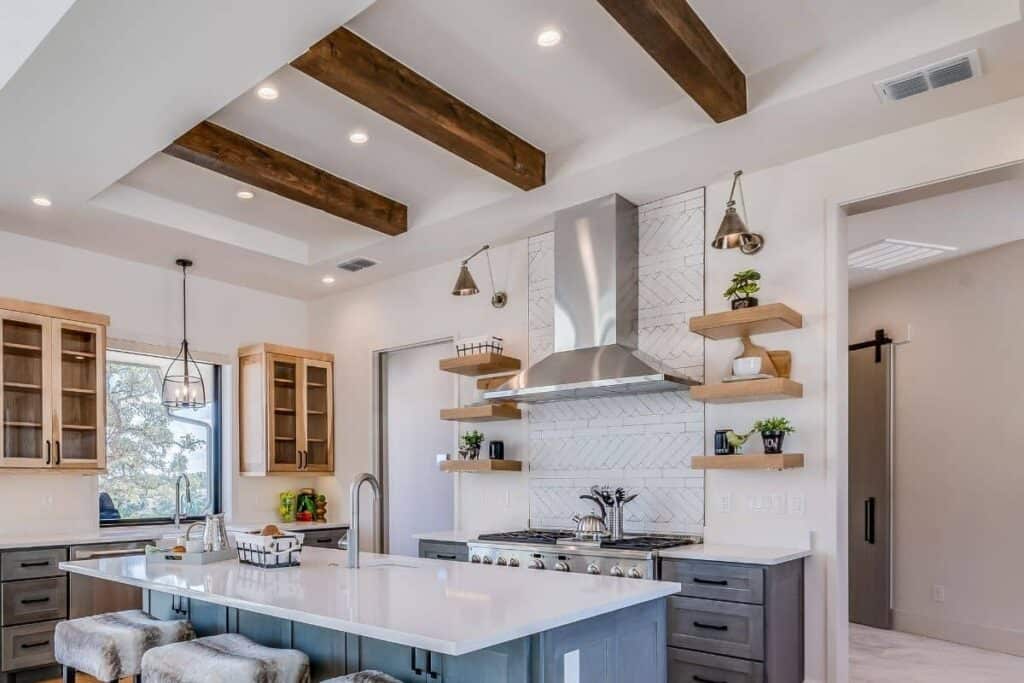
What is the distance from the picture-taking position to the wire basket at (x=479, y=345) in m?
5.23

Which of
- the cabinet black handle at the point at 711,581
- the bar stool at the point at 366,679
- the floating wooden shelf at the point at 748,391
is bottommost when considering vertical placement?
the cabinet black handle at the point at 711,581

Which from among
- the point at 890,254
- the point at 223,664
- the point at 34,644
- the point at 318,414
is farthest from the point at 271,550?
the point at 890,254

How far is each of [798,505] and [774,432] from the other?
1.28ft

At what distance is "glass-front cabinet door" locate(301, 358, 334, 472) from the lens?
20.9 ft

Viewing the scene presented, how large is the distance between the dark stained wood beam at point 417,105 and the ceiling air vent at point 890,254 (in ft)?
8.28

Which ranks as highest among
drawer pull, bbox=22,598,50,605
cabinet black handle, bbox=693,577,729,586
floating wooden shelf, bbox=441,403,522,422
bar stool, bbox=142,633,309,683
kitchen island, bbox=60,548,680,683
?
floating wooden shelf, bbox=441,403,522,422

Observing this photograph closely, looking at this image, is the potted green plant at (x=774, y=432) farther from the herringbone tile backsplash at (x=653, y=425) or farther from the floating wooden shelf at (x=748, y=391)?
the herringbone tile backsplash at (x=653, y=425)

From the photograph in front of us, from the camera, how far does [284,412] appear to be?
6.27m

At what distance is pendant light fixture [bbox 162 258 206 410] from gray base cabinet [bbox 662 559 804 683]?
11.7 feet

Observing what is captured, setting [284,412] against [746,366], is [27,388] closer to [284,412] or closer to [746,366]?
[284,412]

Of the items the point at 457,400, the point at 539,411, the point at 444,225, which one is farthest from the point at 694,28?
the point at 457,400

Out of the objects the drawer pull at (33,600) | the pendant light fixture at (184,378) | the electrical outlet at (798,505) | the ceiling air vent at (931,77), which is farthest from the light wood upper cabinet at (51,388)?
the ceiling air vent at (931,77)

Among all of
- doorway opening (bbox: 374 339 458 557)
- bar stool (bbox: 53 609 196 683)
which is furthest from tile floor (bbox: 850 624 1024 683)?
bar stool (bbox: 53 609 196 683)

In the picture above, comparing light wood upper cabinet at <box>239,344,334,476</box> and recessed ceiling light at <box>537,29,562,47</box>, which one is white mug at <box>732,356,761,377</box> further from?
light wood upper cabinet at <box>239,344,334,476</box>
